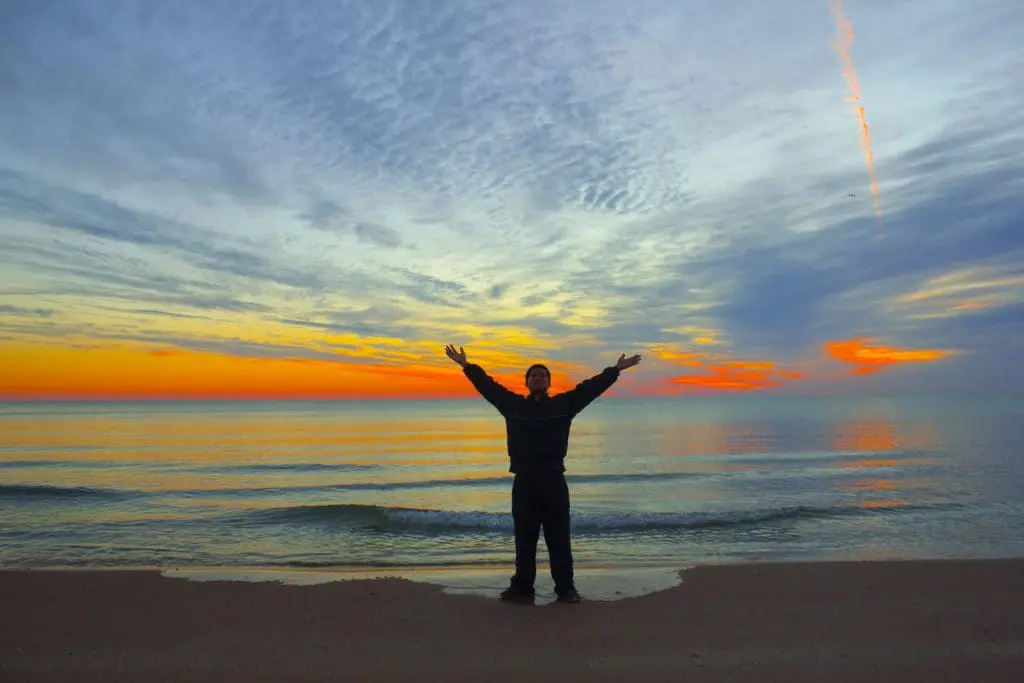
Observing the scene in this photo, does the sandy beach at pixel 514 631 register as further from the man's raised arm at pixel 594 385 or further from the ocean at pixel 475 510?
the man's raised arm at pixel 594 385

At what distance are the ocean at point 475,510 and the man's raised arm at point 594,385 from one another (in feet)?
7.95

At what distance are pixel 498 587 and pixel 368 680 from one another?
3306 millimetres

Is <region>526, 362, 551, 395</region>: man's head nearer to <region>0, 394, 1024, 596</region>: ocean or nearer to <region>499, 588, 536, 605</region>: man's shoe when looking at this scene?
<region>499, 588, 536, 605</region>: man's shoe

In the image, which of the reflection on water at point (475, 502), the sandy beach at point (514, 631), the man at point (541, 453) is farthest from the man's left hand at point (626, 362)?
the reflection on water at point (475, 502)

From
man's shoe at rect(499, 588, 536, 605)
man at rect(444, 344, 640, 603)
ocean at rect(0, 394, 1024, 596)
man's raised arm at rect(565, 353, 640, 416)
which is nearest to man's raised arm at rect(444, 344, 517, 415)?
man at rect(444, 344, 640, 603)

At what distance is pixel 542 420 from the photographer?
679 centimetres

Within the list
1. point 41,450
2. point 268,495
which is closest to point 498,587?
point 268,495

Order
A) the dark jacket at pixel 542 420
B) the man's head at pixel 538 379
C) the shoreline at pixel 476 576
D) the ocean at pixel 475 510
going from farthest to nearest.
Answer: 1. the ocean at pixel 475 510
2. the shoreline at pixel 476 576
3. the man's head at pixel 538 379
4. the dark jacket at pixel 542 420

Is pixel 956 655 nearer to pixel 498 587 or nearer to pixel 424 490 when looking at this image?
pixel 498 587

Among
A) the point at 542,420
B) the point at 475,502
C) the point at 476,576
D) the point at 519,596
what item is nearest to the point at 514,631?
the point at 519,596

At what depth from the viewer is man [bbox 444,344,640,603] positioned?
6797 millimetres

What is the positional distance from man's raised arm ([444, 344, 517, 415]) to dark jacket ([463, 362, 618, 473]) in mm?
11

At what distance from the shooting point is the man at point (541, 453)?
22.3 ft

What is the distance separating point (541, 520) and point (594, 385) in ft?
4.99
